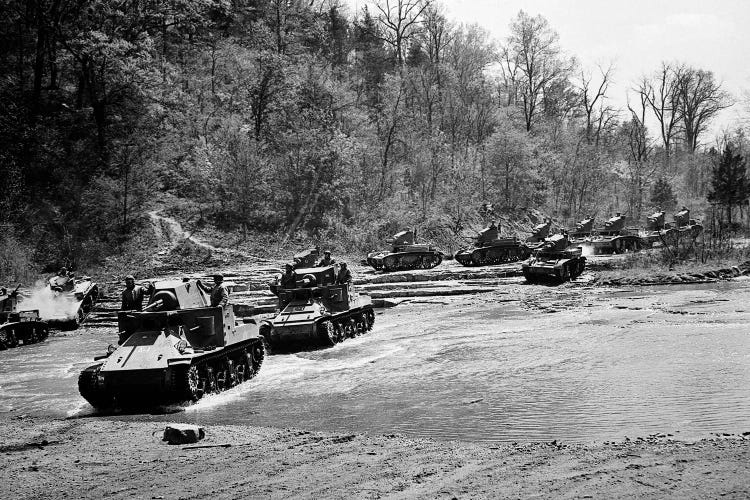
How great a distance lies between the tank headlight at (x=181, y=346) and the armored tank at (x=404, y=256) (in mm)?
21870

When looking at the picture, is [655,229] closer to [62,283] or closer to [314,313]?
[314,313]

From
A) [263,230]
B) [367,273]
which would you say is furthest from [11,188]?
[367,273]

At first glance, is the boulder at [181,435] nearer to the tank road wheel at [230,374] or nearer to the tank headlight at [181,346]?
the tank headlight at [181,346]

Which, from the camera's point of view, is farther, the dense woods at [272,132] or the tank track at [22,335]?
the dense woods at [272,132]

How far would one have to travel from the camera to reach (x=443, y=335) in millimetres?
20078

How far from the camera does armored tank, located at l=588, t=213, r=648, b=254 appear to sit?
43.0m

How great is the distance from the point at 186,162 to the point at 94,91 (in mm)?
6282

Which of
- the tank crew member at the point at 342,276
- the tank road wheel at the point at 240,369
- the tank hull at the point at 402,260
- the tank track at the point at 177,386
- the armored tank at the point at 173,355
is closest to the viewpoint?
the armored tank at the point at 173,355

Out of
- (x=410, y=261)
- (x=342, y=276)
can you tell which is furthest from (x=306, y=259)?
(x=410, y=261)

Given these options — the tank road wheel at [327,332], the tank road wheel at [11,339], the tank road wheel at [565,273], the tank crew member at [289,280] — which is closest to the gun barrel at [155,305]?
the tank road wheel at [327,332]

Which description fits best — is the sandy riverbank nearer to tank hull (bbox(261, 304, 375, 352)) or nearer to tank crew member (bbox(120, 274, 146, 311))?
tank crew member (bbox(120, 274, 146, 311))

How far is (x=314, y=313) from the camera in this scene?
19.2 m

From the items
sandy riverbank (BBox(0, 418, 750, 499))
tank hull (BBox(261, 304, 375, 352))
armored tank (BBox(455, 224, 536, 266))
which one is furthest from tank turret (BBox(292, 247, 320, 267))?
armored tank (BBox(455, 224, 536, 266))

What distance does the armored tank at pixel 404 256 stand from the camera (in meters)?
35.7
